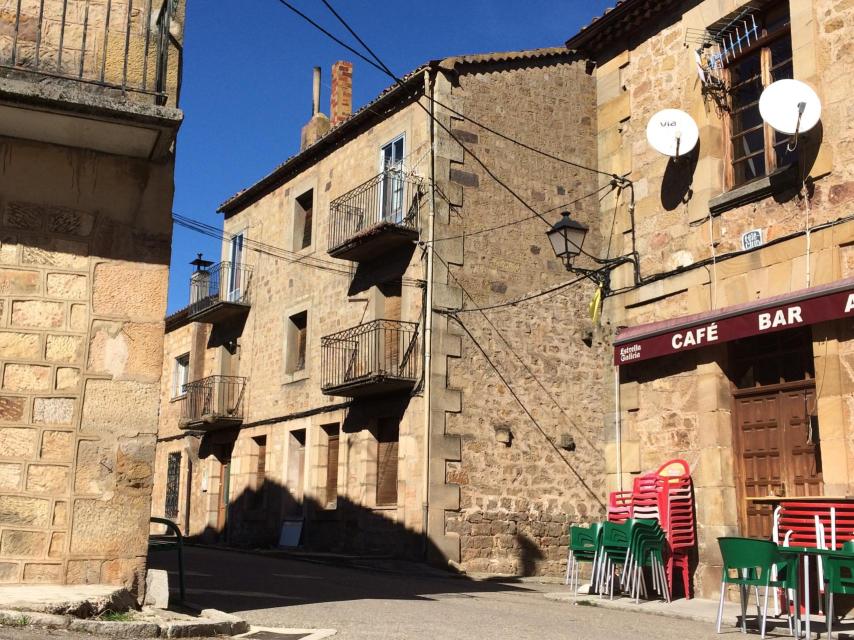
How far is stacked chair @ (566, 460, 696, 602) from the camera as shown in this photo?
910 cm

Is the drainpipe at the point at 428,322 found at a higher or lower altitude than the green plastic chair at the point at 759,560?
higher

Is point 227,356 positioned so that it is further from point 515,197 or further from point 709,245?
point 709,245

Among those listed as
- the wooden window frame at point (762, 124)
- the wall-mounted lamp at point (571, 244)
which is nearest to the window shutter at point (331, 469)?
the wall-mounted lamp at point (571, 244)

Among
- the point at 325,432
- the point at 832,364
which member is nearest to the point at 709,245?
the point at 832,364

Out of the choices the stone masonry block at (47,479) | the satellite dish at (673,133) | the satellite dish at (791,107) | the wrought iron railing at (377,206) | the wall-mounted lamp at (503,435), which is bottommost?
the stone masonry block at (47,479)

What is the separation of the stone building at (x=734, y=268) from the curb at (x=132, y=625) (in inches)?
204

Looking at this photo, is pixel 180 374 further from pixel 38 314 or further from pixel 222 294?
pixel 38 314

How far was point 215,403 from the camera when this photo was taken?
66.3 ft

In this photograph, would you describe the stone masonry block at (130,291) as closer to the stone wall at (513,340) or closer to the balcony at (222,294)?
the stone wall at (513,340)

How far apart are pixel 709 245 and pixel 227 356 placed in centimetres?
1312

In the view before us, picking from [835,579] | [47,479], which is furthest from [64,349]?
[835,579]

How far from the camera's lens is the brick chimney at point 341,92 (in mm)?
19703

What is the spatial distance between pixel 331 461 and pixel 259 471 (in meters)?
3.04

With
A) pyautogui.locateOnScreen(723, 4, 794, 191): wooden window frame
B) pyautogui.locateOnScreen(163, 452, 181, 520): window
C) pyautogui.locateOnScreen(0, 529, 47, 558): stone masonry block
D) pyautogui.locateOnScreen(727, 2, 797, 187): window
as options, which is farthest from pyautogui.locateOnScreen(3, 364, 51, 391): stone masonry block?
pyautogui.locateOnScreen(163, 452, 181, 520): window
